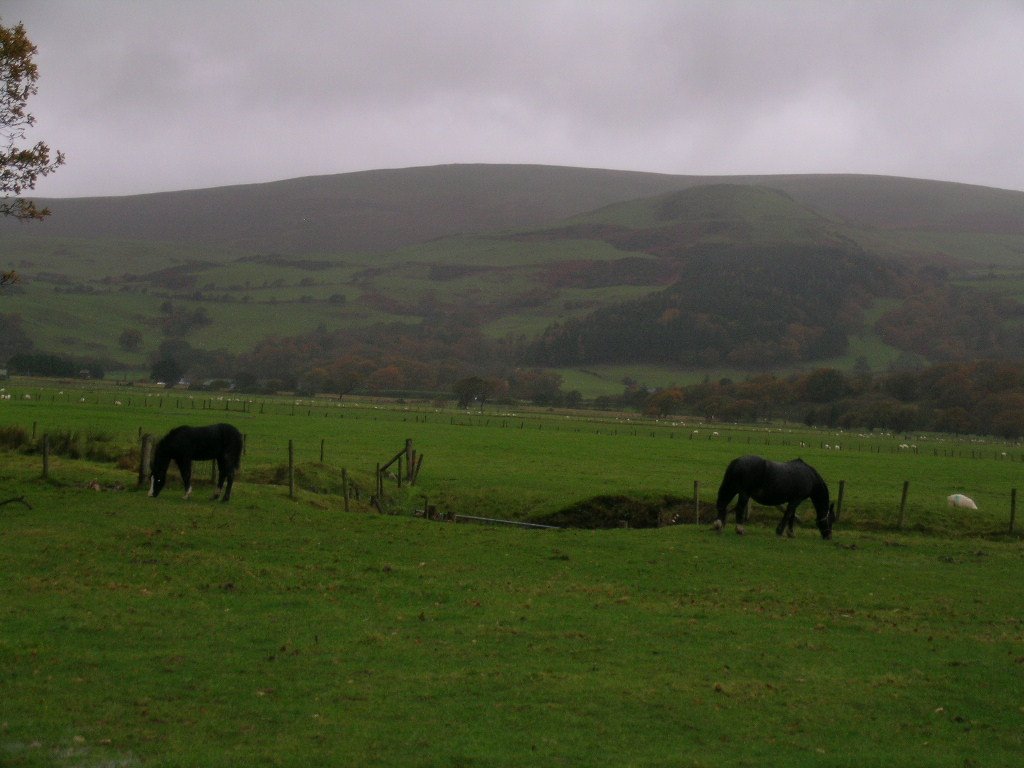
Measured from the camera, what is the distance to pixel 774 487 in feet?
85.9

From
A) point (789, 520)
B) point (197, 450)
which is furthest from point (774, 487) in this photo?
point (197, 450)

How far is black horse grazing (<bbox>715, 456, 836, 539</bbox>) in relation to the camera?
26.2 metres

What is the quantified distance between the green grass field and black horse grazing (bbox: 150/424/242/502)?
2.87 feet

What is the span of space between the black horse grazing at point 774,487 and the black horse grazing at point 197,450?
533 inches

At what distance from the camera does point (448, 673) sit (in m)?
13.1

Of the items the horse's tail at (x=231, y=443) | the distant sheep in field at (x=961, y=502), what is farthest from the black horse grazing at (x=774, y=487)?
the horse's tail at (x=231, y=443)

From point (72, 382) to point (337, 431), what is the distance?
8345 centimetres

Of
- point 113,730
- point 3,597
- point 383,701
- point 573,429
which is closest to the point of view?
point 113,730

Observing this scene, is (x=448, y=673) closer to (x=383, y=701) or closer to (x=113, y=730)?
(x=383, y=701)

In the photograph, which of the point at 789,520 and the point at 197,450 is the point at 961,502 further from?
the point at 197,450

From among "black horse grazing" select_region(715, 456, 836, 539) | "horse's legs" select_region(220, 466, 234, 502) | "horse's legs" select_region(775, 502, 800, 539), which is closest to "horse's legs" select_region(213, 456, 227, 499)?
"horse's legs" select_region(220, 466, 234, 502)

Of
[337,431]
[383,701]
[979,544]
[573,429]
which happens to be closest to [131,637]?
[383,701]

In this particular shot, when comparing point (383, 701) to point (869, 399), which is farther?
point (869, 399)

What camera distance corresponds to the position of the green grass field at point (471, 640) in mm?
10758
